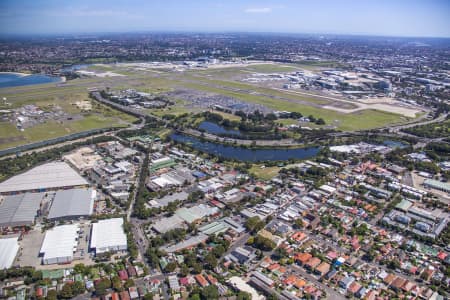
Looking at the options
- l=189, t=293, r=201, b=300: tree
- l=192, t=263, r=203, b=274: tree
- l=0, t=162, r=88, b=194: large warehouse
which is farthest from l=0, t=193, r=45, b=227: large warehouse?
l=189, t=293, r=201, b=300: tree

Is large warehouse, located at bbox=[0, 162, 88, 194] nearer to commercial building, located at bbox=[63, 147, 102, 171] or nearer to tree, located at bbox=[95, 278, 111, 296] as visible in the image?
commercial building, located at bbox=[63, 147, 102, 171]

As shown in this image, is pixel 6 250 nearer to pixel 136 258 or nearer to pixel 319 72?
pixel 136 258

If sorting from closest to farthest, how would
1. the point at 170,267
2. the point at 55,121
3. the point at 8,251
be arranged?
the point at 170,267
the point at 8,251
the point at 55,121

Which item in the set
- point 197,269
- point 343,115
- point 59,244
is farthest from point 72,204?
point 343,115

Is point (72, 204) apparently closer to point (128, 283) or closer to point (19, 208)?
point (19, 208)

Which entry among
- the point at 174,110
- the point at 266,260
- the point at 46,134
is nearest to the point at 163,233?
the point at 266,260

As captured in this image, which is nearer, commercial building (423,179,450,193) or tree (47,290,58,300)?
tree (47,290,58,300)
